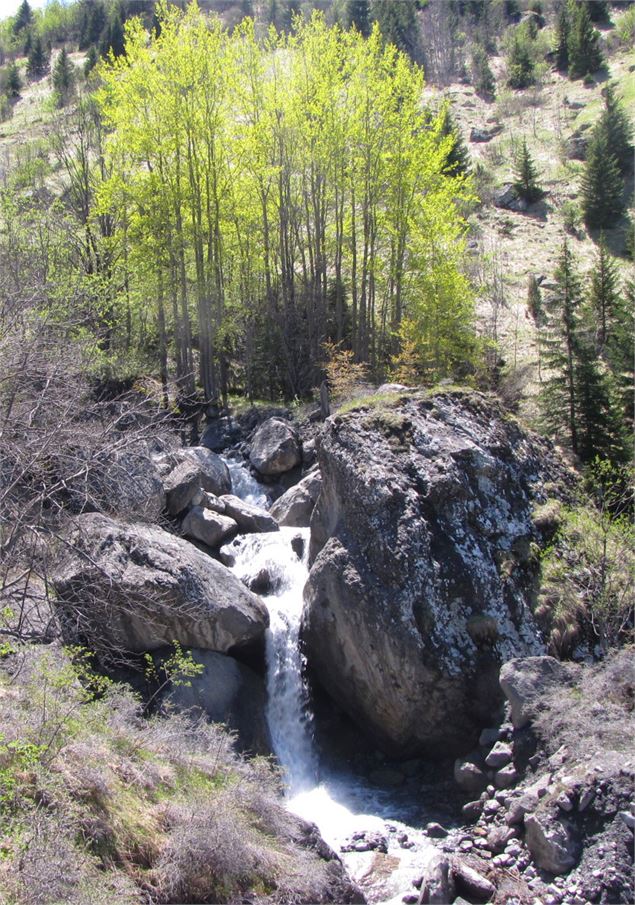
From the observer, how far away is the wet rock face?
11281 millimetres

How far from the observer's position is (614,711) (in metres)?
9.75

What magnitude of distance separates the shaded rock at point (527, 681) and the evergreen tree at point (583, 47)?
5117 centimetres

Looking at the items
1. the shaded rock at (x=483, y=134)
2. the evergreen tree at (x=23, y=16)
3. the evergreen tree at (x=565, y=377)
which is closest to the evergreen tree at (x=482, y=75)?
the shaded rock at (x=483, y=134)

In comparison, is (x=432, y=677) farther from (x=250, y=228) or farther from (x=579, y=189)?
(x=579, y=189)

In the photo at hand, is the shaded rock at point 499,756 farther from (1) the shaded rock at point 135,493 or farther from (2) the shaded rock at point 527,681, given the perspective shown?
(1) the shaded rock at point 135,493

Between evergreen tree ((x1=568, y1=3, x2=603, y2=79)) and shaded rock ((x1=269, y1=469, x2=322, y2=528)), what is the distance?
46390mm

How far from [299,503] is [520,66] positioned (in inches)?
1895

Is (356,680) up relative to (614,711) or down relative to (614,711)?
down

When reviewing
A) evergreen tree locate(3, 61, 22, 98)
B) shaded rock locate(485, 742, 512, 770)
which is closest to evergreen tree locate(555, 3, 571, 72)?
evergreen tree locate(3, 61, 22, 98)

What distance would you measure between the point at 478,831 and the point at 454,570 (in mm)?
3907

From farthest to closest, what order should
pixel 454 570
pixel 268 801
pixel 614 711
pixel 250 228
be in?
1. pixel 250 228
2. pixel 454 570
3. pixel 614 711
4. pixel 268 801

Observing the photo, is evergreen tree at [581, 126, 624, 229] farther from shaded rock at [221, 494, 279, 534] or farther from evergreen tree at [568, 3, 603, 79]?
shaded rock at [221, 494, 279, 534]

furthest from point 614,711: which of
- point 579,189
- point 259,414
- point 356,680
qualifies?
point 579,189

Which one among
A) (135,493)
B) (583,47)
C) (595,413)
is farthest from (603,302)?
(583,47)
